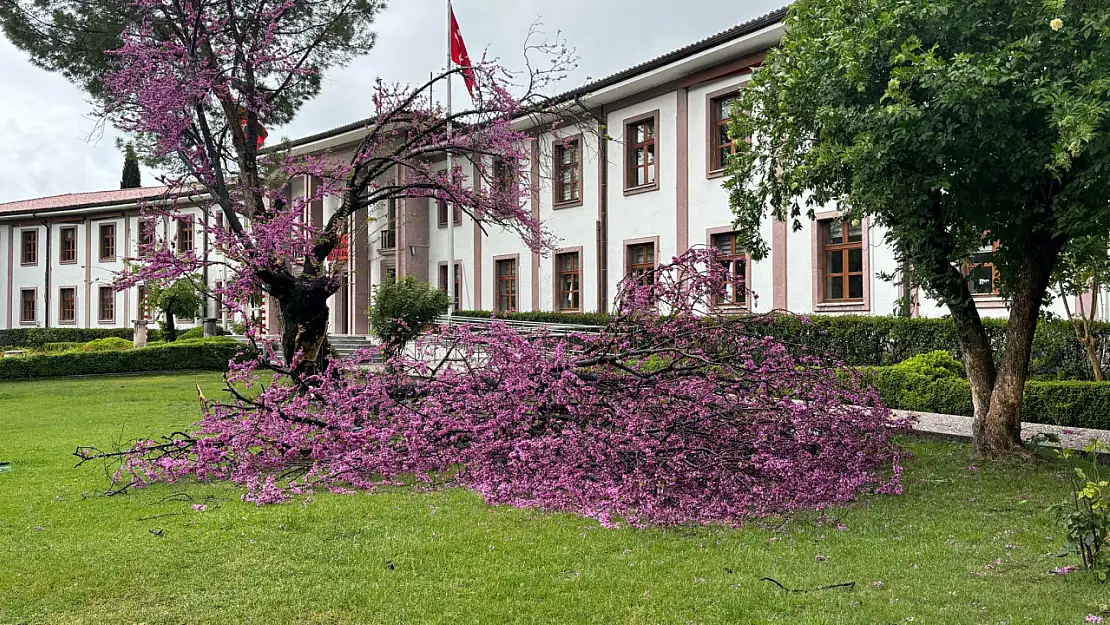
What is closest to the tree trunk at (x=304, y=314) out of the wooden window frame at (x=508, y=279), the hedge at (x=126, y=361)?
the hedge at (x=126, y=361)

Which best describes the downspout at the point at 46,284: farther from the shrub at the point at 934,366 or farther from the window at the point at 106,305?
the shrub at the point at 934,366

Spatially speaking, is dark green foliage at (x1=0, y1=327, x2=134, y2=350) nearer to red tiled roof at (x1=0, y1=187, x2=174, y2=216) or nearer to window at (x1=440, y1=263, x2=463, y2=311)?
red tiled roof at (x1=0, y1=187, x2=174, y2=216)

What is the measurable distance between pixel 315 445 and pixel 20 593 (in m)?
2.92

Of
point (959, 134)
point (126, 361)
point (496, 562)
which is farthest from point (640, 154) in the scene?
point (496, 562)

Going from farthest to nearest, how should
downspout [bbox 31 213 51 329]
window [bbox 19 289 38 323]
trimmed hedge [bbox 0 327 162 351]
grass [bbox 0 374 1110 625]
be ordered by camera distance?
window [bbox 19 289 38 323]
downspout [bbox 31 213 51 329]
trimmed hedge [bbox 0 327 162 351]
grass [bbox 0 374 1110 625]

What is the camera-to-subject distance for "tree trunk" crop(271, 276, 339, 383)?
1048 cm

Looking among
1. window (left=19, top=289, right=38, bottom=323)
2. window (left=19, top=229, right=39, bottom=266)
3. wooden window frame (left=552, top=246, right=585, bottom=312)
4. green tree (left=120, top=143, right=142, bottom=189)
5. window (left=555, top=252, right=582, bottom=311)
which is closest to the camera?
wooden window frame (left=552, top=246, right=585, bottom=312)

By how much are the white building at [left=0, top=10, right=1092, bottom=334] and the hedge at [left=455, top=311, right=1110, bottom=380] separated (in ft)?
2.12

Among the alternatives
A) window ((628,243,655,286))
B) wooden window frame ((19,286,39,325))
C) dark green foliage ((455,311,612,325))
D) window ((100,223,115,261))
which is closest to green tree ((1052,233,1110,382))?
window ((628,243,655,286))

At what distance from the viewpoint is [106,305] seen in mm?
38438

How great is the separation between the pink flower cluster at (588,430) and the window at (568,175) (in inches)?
597

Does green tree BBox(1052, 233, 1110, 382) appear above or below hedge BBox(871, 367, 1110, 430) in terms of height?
above

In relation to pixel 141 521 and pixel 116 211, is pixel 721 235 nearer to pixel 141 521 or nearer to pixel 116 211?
pixel 141 521

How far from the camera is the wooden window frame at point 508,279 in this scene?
24.5 metres
